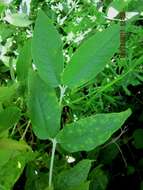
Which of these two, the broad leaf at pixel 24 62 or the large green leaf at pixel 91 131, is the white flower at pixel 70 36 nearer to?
the broad leaf at pixel 24 62

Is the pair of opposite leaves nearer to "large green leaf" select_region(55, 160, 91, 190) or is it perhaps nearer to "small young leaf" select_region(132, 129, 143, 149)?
"large green leaf" select_region(55, 160, 91, 190)

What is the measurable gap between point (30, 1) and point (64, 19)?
13cm

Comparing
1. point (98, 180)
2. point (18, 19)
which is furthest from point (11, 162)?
point (18, 19)

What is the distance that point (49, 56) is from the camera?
357 mm

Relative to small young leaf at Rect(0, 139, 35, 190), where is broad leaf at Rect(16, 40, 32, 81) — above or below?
above

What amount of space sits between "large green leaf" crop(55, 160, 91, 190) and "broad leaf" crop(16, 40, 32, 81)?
0.40 feet

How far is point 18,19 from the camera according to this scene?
67 centimetres

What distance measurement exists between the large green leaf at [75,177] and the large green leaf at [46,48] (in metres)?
0.09

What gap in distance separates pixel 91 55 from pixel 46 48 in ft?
0.12

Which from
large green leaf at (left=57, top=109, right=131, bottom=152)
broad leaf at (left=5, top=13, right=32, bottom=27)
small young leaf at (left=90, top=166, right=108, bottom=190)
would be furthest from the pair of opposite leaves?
broad leaf at (left=5, top=13, right=32, bottom=27)

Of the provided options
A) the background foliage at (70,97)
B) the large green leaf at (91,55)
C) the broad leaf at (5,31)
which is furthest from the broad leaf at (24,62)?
the broad leaf at (5,31)

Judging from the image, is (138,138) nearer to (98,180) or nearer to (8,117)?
(98,180)

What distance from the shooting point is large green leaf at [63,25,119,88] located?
35 cm

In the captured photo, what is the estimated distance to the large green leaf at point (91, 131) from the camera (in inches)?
13.8
